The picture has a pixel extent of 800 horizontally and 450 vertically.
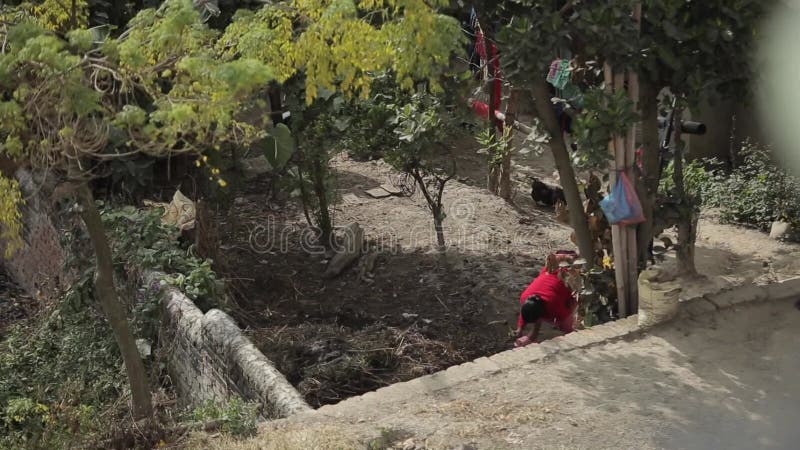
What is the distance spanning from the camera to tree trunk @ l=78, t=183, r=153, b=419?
217 inches

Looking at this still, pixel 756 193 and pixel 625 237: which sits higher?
pixel 625 237

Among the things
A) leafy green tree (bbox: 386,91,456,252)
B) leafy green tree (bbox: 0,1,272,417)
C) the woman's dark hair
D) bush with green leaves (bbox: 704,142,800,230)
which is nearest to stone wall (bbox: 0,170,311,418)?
leafy green tree (bbox: 0,1,272,417)

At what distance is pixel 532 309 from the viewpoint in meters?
7.00

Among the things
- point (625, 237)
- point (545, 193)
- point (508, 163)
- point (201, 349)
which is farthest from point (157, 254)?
point (545, 193)

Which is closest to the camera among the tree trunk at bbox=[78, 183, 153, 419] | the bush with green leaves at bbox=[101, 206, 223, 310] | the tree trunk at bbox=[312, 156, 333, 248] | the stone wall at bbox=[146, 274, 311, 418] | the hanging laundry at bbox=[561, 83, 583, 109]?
the tree trunk at bbox=[78, 183, 153, 419]

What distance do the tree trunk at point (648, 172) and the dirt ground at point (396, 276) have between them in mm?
449

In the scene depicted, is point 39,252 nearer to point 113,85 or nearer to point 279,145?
point 279,145

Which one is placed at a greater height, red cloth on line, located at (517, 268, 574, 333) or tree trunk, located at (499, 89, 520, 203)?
tree trunk, located at (499, 89, 520, 203)

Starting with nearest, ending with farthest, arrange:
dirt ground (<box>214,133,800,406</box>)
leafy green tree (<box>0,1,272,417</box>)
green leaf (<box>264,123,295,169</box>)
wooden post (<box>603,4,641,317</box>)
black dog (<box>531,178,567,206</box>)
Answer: leafy green tree (<box>0,1,272,417</box>) → wooden post (<box>603,4,641,317</box>) → dirt ground (<box>214,133,800,406</box>) → green leaf (<box>264,123,295,169</box>) → black dog (<box>531,178,567,206</box>)

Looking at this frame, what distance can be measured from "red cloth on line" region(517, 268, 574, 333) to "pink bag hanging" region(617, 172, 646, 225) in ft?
2.65

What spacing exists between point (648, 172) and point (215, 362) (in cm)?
330

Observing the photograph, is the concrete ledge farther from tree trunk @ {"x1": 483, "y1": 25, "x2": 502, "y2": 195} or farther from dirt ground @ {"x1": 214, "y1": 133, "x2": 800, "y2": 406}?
tree trunk @ {"x1": 483, "y1": 25, "x2": 502, "y2": 195}

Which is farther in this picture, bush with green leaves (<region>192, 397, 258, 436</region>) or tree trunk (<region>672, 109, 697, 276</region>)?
tree trunk (<region>672, 109, 697, 276</region>)

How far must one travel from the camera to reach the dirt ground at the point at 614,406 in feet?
16.8
